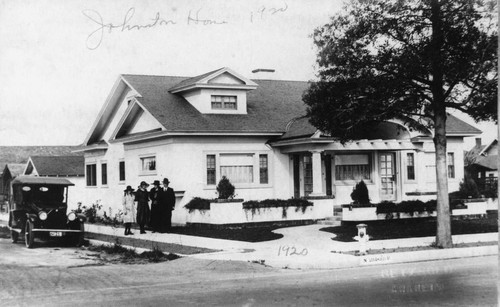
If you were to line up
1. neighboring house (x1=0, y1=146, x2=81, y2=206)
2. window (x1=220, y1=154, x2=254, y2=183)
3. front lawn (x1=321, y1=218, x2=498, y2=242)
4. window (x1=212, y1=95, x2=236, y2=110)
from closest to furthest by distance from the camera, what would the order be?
front lawn (x1=321, y1=218, x2=498, y2=242)
window (x1=220, y1=154, x2=254, y2=183)
window (x1=212, y1=95, x2=236, y2=110)
neighboring house (x1=0, y1=146, x2=81, y2=206)

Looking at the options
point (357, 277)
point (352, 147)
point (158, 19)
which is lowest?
point (357, 277)

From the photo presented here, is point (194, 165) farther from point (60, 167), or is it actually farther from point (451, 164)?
point (60, 167)

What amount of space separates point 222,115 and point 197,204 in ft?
14.0

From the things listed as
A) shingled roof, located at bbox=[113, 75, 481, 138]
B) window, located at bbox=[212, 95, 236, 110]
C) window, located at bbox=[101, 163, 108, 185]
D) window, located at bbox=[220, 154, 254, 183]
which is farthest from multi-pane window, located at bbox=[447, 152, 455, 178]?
window, located at bbox=[101, 163, 108, 185]

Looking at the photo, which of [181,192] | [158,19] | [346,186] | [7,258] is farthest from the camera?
[346,186]

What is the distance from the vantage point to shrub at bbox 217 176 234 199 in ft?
71.6

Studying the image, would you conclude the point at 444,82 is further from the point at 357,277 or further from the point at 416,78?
the point at 357,277

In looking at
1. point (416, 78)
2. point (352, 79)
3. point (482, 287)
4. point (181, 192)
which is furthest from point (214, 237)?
point (482, 287)

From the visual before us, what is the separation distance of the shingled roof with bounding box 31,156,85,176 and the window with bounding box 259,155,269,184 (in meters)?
16.1

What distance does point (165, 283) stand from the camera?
11305mm

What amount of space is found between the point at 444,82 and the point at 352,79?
2.22m

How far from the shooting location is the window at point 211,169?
23812 mm

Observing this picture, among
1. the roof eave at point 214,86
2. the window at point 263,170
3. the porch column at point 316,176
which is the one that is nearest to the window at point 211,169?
the window at point 263,170

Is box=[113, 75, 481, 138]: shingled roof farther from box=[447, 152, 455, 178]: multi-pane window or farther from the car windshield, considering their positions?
the car windshield
